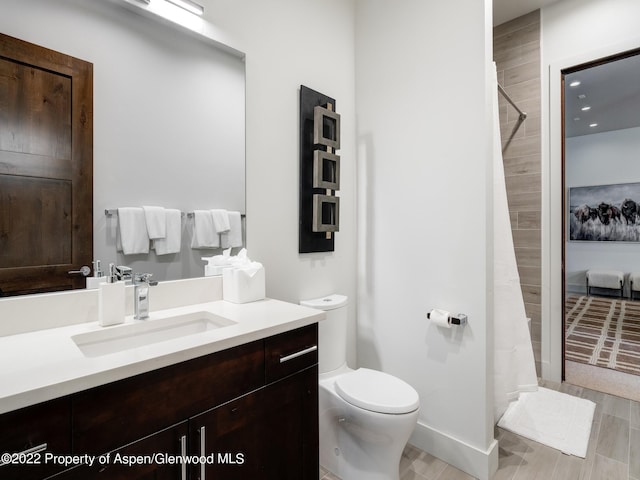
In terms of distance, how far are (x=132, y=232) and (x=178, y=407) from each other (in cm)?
73

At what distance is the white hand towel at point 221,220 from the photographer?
1542 millimetres

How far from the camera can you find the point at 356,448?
156 cm

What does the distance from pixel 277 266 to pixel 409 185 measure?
927 millimetres

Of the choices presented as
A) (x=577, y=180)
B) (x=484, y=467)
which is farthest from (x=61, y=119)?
(x=577, y=180)

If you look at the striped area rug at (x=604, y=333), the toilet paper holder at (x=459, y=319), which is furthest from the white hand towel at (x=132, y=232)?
the striped area rug at (x=604, y=333)

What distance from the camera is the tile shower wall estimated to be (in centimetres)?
271

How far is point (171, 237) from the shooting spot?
1.41 metres

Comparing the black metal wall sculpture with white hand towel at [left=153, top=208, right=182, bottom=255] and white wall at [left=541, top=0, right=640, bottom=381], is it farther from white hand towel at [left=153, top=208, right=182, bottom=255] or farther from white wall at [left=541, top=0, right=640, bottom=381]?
white wall at [left=541, top=0, right=640, bottom=381]

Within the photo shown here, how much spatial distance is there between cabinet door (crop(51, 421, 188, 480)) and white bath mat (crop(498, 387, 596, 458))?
2032 mm

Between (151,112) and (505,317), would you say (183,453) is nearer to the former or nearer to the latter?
(151,112)

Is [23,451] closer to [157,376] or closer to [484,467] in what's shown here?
Answer: [157,376]

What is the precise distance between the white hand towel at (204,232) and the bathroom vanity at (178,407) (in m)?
0.37

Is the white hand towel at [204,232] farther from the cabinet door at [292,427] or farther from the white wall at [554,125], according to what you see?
the white wall at [554,125]

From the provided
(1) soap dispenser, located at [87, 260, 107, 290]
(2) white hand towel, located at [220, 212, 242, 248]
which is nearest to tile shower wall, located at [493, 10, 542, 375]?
(2) white hand towel, located at [220, 212, 242, 248]
